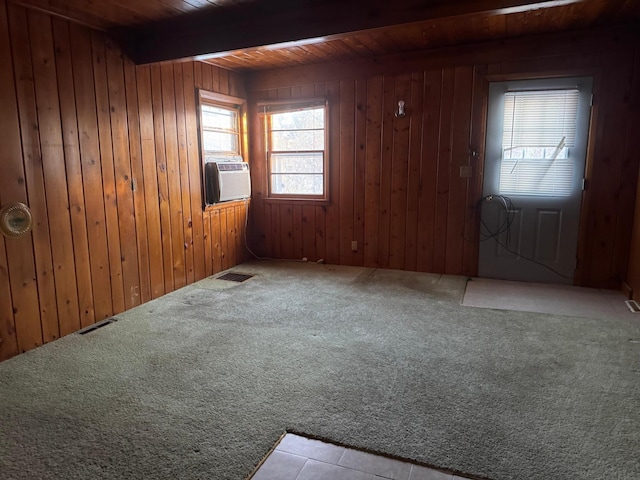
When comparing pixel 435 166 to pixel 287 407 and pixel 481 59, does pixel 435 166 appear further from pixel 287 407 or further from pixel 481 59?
pixel 287 407

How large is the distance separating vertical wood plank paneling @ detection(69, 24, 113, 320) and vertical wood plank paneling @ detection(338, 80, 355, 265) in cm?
257

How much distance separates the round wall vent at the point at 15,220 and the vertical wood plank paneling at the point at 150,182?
3.48 feet

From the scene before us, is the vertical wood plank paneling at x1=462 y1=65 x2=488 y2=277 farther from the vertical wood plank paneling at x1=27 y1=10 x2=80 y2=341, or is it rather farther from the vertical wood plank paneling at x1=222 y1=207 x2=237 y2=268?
the vertical wood plank paneling at x1=27 y1=10 x2=80 y2=341

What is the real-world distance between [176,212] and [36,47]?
173 cm

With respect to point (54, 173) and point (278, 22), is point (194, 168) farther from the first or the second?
point (278, 22)

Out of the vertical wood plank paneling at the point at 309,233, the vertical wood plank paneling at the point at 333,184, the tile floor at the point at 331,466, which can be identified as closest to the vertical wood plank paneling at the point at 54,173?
the tile floor at the point at 331,466

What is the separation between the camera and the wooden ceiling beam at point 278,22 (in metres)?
2.54

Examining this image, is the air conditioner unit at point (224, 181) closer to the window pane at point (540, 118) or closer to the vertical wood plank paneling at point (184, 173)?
the vertical wood plank paneling at point (184, 173)

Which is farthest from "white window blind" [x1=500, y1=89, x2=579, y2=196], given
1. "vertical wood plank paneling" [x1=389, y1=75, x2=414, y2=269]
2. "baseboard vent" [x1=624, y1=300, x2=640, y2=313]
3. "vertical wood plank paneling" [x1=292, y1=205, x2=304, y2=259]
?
"vertical wood plank paneling" [x1=292, y1=205, x2=304, y2=259]

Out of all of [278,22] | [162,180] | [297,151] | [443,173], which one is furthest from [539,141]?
[162,180]

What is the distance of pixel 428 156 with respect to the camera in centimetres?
457

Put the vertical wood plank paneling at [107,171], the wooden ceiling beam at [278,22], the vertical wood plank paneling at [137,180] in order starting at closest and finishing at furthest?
the wooden ceiling beam at [278,22], the vertical wood plank paneling at [107,171], the vertical wood plank paneling at [137,180]

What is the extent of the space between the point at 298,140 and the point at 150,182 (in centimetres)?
196

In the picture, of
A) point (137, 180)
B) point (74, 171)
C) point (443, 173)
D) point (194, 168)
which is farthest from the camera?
point (443, 173)
